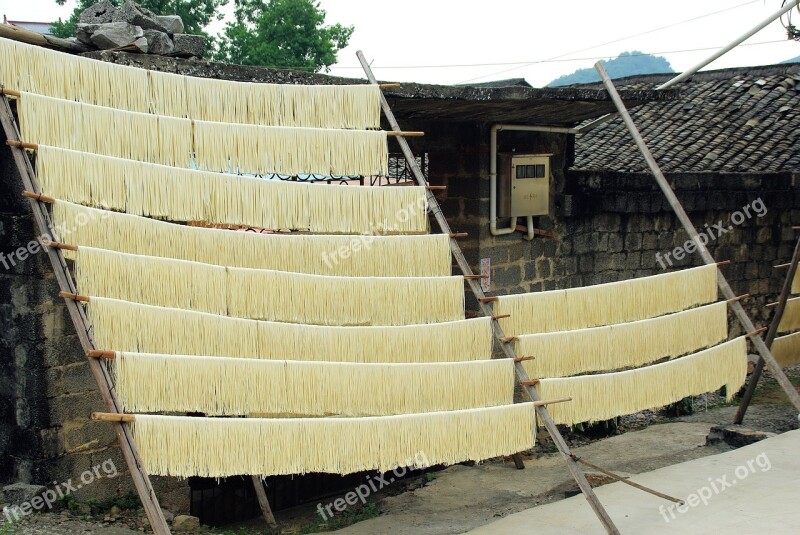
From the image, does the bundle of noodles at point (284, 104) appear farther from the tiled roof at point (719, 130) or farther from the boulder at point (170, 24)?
the tiled roof at point (719, 130)

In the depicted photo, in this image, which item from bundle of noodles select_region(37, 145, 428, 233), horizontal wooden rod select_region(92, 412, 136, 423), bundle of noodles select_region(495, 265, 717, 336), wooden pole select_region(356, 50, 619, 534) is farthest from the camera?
bundle of noodles select_region(495, 265, 717, 336)

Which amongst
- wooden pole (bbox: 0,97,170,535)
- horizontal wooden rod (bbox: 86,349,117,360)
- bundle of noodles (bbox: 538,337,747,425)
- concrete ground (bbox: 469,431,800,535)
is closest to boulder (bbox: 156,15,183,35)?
wooden pole (bbox: 0,97,170,535)

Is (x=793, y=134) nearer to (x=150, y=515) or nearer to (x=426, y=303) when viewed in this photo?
(x=426, y=303)

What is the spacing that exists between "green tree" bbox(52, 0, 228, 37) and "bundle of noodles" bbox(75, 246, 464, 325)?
23879 millimetres

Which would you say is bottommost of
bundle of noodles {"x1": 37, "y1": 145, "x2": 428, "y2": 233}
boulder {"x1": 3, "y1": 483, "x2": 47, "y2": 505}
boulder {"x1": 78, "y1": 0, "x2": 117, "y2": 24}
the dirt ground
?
the dirt ground

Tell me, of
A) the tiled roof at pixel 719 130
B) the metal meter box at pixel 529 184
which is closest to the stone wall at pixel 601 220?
the metal meter box at pixel 529 184

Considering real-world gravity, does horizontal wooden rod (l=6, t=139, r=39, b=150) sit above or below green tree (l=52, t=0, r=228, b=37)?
below

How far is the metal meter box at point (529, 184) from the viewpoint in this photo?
8961mm

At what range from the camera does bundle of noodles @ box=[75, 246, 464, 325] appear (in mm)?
4367

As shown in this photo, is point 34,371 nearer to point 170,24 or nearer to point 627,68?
Answer: point 170,24

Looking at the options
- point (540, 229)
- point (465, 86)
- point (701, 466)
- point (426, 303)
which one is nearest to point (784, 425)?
point (701, 466)

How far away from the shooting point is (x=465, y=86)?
24.3ft

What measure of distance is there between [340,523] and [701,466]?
259 cm

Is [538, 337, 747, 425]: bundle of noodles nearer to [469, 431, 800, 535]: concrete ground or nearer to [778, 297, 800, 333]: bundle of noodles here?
[469, 431, 800, 535]: concrete ground
